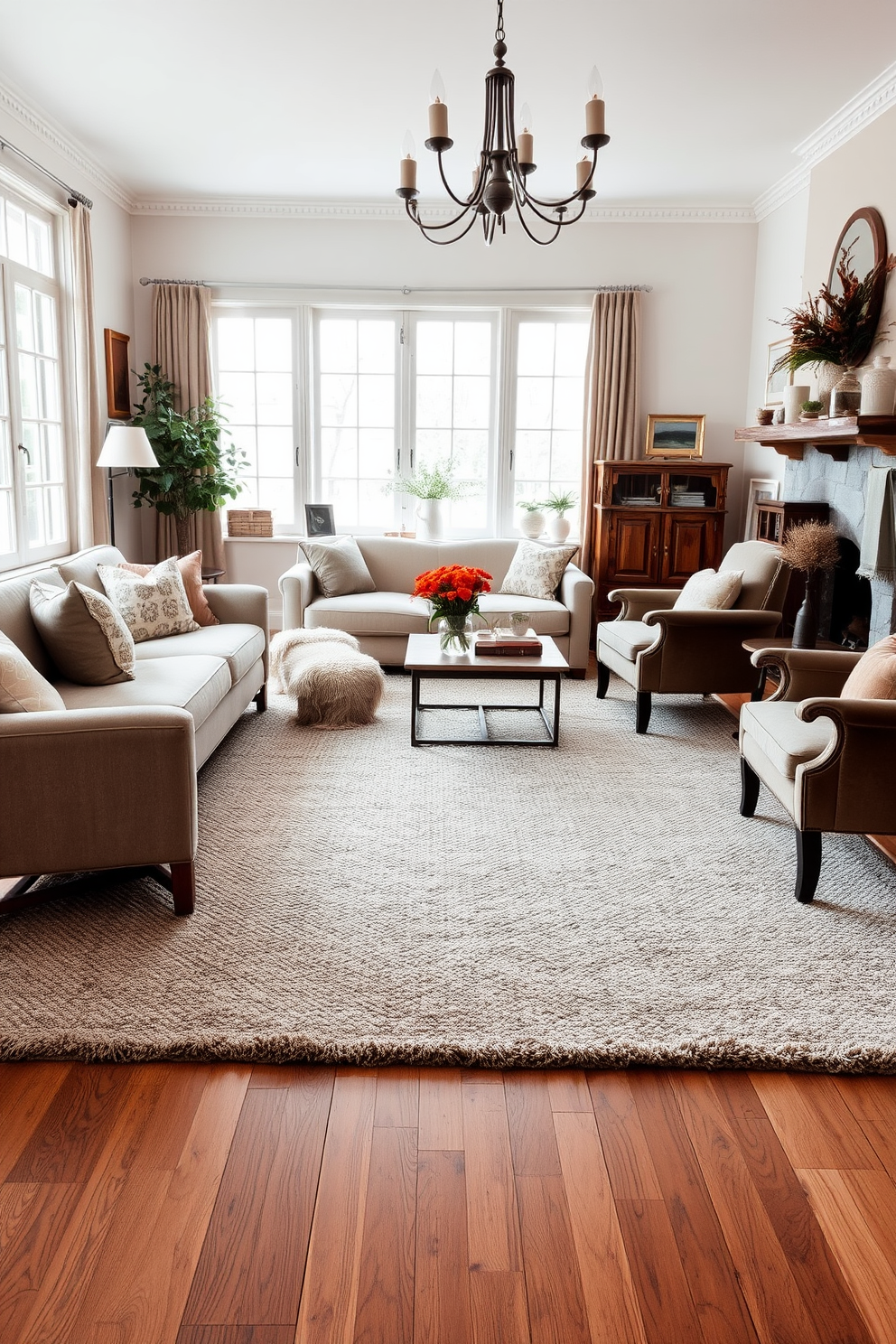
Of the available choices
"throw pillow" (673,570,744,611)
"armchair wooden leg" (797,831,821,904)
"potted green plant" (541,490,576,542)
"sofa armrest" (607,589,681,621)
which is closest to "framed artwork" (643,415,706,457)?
"potted green plant" (541,490,576,542)

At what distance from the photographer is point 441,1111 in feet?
6.63

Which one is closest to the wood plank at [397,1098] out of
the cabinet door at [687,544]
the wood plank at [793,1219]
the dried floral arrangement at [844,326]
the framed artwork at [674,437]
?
the wood plank at [793,1219]

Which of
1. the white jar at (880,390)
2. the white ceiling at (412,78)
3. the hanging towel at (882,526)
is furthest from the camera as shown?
the hanging towel at (882,526)

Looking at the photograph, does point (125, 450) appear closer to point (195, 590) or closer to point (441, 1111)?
point (195, 590)

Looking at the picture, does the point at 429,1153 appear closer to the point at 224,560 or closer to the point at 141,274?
the point at 224,560

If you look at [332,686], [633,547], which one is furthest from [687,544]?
[332,686]

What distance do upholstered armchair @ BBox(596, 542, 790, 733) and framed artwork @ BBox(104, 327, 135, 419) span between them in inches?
146

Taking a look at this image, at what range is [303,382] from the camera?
699 centimetres

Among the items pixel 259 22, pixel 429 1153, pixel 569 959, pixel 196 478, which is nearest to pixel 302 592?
pixel 196 478

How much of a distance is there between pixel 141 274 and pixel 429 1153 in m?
6.43

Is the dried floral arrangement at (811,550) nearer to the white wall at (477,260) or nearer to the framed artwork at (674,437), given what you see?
the framed artwork at (674,437)

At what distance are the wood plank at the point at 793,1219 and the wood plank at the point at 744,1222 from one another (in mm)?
13

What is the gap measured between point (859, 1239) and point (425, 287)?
6.30m

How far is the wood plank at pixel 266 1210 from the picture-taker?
1545 millimetres
